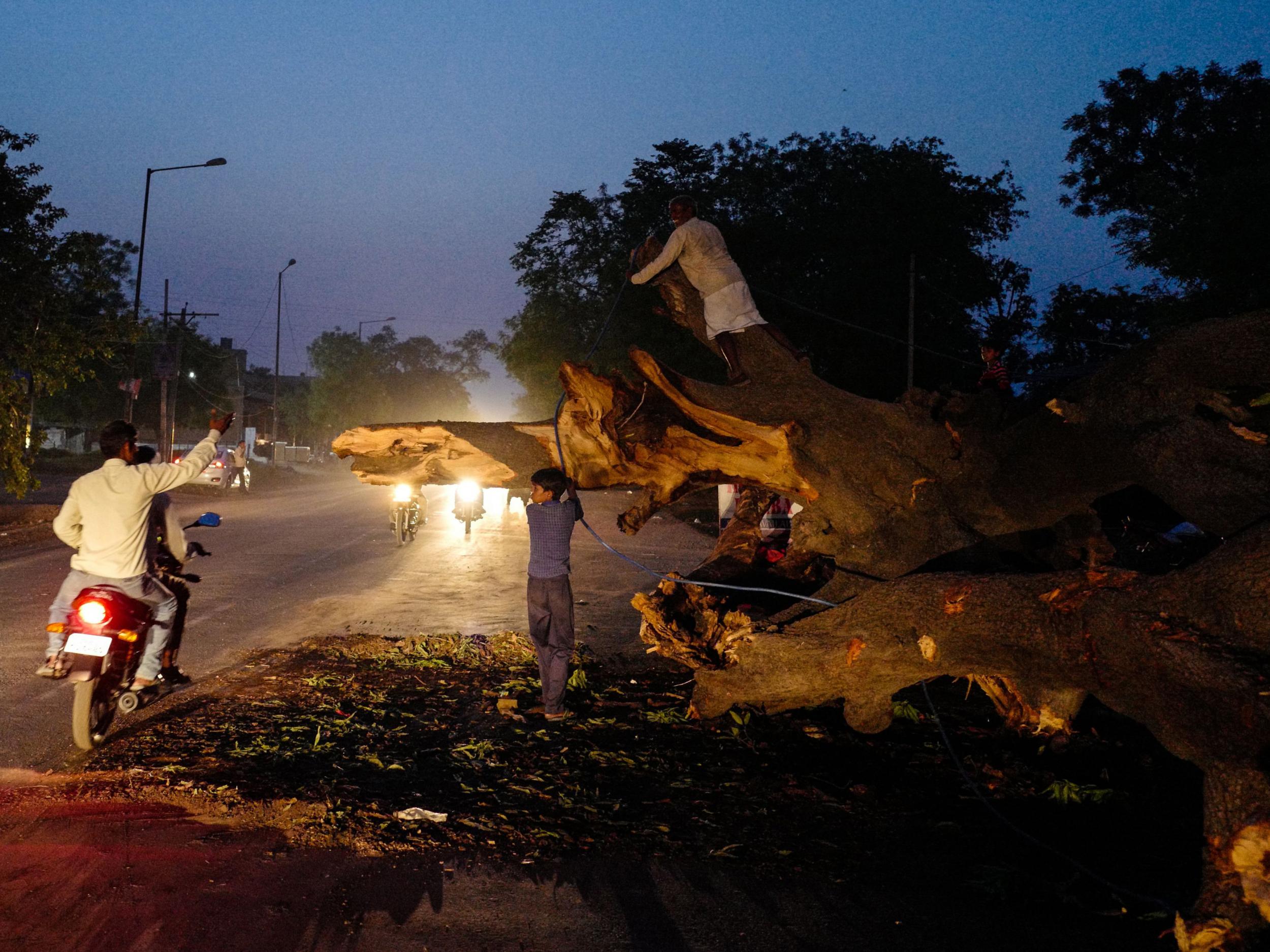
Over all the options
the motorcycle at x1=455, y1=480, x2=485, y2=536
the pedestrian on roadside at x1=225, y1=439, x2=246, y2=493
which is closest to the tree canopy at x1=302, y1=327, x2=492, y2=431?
the pedestrian on roadside at x1=225, y1=439, x2=246, y2=493

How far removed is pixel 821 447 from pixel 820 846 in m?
2.67

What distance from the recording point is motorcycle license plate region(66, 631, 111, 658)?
216 inches

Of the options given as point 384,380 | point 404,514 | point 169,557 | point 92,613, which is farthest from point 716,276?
point 384,380

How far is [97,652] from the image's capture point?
216 inches

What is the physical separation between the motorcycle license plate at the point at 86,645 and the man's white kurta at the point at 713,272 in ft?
13.7

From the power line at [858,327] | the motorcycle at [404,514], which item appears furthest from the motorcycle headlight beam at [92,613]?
the motorcycle at [404,514]

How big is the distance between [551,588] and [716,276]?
8.27ft

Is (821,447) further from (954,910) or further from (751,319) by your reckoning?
(954,910)

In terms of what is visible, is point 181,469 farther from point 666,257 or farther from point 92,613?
point 666,257

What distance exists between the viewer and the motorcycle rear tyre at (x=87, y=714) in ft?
18.2

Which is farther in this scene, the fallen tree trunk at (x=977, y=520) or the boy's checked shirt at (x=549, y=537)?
the boy's checked shirt at (x=549, y=537)

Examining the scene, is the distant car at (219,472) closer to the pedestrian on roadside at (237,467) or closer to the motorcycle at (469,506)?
the pedestrian on roadside at (237,467)

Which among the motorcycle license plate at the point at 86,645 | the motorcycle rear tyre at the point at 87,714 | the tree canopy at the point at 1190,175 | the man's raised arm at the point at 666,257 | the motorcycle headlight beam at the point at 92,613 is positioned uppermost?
the tree canopy at the point at 1190,175

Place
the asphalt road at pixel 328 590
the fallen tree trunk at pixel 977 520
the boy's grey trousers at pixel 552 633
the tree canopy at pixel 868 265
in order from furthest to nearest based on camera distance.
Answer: the tree canopy at pixel 868 265, the asphalt road at pixel 328 590, the boy's grey trousers at pixel 552 633, the fallen tree trunk at pixel 977 520
